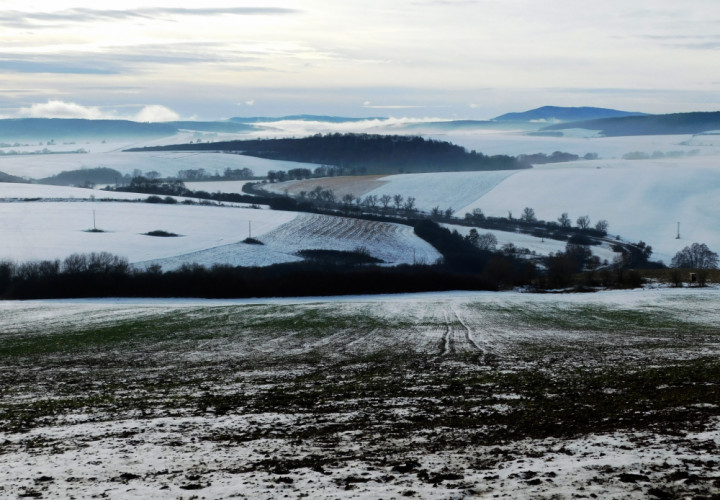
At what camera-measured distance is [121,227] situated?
97.8 m

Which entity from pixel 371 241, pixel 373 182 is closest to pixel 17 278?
pixel 371 241

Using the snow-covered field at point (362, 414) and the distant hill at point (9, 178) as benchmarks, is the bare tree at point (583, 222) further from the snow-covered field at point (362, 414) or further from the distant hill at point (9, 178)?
the distant hill at point (9, 178)

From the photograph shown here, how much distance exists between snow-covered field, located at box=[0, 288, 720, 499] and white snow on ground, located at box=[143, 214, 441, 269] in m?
50.3

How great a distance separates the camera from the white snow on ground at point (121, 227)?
3198 inches

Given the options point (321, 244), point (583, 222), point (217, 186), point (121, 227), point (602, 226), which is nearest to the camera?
point (321, 244)

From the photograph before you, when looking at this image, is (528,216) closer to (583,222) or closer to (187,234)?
(583,222)

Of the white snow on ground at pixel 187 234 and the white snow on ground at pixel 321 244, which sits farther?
the white snow on ground at pixel 321 244

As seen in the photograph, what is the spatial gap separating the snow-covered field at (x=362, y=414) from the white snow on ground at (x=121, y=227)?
5220cm

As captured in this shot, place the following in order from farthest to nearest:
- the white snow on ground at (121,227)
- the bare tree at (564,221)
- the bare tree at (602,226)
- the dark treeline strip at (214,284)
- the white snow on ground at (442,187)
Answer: the white snow on ground at (442,187) → the bare tree at (564,221) → the bare tree at (602,226) → the white snow on ground at (121,227) → the dark treeline strip at (214,284)

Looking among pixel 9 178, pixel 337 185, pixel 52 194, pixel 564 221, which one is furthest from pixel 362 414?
pixel 9 178

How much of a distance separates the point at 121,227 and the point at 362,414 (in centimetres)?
8827

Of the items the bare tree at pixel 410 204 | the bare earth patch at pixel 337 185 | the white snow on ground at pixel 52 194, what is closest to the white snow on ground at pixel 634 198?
the bare tree at pixel 410 204

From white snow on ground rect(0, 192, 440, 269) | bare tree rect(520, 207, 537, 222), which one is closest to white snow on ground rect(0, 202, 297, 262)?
white snow on ground rect(0, 192, 440, 269)

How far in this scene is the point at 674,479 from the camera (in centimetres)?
1013
